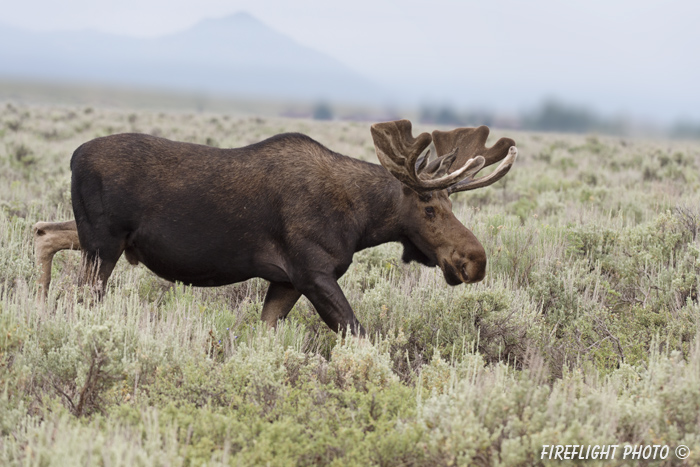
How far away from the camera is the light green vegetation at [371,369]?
2.98 metres

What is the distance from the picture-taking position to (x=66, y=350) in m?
3.81

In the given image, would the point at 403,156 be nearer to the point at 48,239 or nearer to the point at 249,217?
the point at 249,217

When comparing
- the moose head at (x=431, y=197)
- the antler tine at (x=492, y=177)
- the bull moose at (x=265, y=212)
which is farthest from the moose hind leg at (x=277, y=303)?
the antler tine at (x=492, y=177)

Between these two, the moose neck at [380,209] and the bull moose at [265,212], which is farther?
the moose neck at [380,209]

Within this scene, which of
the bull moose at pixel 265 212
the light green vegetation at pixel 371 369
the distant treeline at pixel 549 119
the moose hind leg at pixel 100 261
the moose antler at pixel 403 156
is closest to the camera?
the light green vegetation at pixel 371 369

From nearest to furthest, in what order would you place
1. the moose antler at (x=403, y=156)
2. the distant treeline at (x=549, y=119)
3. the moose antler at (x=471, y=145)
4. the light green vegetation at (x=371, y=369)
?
the light green vegetation at (x=371, y=369)
the moose antler at (x=403, y=156)
the moose antler at (x=471, y=145)
the distant treeline at (x=549, y=119)

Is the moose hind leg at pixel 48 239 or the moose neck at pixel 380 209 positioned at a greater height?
the moose neck at pixel 380 209

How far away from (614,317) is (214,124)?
3250 cm

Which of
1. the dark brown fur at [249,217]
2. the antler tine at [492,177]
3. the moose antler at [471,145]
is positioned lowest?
the dark brown fur at [249,217]

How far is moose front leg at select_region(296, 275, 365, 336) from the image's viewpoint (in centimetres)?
443

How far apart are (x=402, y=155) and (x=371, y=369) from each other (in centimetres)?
139

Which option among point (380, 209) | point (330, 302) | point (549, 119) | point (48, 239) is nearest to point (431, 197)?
point (380, 209)

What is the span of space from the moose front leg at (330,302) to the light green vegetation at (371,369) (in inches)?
10.1

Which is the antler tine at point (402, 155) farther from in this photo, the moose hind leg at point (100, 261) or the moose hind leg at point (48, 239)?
the moose hind leg at point (48, 239)
